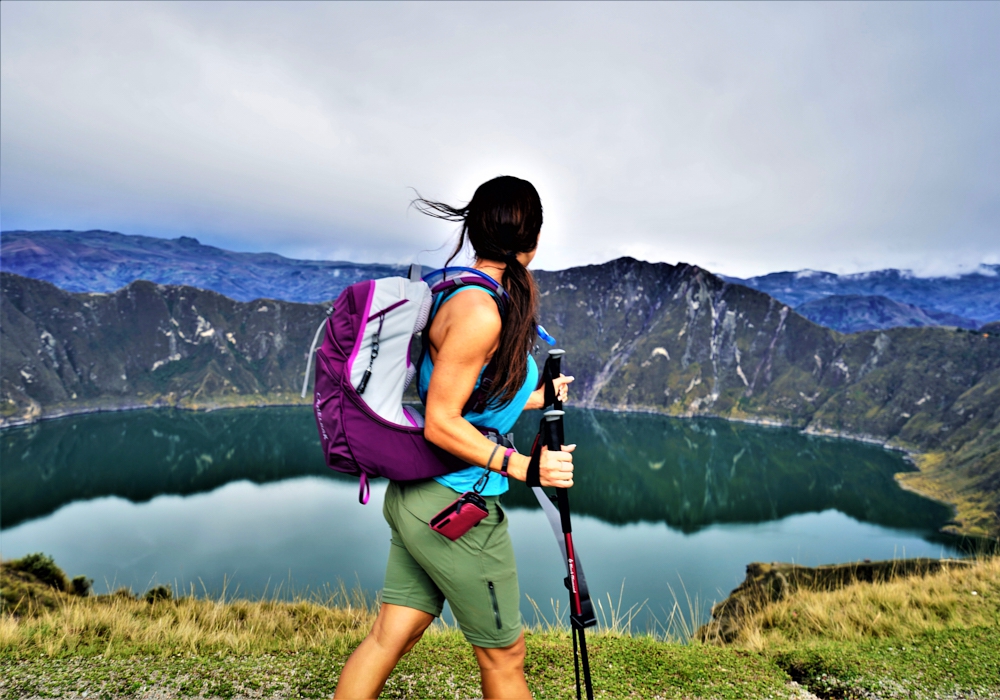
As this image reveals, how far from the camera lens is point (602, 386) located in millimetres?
161500

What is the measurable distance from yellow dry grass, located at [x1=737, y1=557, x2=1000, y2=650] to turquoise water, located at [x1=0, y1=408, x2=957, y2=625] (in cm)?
1135

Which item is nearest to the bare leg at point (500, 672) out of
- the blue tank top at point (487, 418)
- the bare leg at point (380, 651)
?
the bare leg at point (380, 651)

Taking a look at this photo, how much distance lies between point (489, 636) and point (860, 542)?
199 ft

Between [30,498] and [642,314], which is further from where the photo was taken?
[642,314]

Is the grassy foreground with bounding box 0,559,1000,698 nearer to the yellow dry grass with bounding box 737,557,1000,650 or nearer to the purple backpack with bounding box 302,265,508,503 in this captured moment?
the yellow dry grass with bounding box 737,557,1000,650

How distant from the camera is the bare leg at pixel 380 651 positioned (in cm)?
177

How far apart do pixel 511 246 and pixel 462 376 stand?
48 centimetres

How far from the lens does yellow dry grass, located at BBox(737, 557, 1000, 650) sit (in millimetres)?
4004

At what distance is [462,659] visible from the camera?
10.6 feet

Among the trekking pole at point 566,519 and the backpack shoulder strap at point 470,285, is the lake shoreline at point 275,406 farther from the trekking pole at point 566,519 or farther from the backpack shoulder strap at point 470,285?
the backpack shoulder strap at point 470,285

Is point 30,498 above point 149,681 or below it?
below

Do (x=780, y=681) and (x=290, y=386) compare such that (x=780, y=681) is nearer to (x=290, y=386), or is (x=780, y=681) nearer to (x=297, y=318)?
(x=290, y=386)

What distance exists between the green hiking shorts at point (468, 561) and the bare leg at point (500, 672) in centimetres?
4

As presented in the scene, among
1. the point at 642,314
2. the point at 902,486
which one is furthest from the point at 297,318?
the point at 902,486
